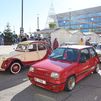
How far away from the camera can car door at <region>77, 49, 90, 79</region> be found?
21.8ft

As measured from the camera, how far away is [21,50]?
938cm

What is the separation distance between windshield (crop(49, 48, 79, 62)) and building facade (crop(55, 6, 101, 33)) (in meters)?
62.0

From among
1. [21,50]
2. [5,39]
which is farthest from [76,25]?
[21,50]

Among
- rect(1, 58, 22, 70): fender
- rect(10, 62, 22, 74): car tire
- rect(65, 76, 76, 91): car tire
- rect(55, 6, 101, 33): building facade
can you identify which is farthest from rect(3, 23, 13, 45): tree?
rect(55, 6, 101, 33): building facade

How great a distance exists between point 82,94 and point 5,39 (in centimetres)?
2748

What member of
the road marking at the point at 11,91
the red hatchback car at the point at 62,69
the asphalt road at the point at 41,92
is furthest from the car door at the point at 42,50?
the road marking at the point at 11,91

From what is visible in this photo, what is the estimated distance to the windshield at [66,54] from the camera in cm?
665

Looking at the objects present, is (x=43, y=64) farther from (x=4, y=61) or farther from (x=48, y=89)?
(x=4, y=61)

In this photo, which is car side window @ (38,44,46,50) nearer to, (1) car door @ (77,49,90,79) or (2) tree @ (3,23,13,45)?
(1) car door @ (77,49,90,79)

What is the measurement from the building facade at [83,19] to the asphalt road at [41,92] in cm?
6231

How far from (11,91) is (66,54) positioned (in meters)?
2.50

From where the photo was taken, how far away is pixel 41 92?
234 inches

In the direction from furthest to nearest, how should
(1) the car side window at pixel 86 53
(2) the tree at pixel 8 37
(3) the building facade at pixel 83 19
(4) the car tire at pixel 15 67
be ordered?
1. (3) the building facade at pixel 83 19
2. (2) the tree at pixel 8 37
3. (4) the car tire at pixel 15 67
4. (1) the car side window at pixel 86 53

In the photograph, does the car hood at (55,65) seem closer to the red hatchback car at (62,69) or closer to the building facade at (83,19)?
the red hatchback car at (62,69)
